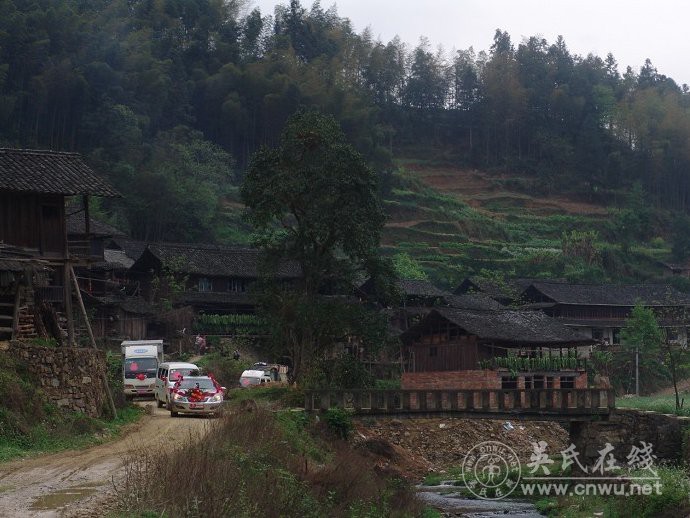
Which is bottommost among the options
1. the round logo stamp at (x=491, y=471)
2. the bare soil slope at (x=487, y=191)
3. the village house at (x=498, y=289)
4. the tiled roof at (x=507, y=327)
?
the round logo stamp at (x=491, y=471)

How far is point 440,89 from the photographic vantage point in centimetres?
14375

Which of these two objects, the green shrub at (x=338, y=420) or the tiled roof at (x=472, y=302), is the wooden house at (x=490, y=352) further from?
the green shrub at (x=338, y=420)

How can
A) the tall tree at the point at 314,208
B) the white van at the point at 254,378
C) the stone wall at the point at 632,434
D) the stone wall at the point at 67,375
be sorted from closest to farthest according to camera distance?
1. the stone wall at the point at 67,375
2. the stone wall at the point at 632,434
3. the tall tree at the point at 314,208
4. the white van at the point at 254,378

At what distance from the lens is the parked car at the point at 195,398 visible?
3247 cm

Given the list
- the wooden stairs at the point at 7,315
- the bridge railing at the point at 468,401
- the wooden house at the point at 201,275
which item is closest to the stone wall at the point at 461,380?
the wooden house at the point at 201,275

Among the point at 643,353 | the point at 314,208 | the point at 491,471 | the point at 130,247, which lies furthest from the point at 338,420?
the point at 130,247

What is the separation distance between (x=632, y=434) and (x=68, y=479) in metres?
25.5

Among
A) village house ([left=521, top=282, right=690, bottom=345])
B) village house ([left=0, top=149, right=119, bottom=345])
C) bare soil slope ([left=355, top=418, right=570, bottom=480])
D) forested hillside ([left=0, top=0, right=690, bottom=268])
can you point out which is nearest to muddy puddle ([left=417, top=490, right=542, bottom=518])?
bare soil slope ([left=355, top=418, right=570, bottom=480])

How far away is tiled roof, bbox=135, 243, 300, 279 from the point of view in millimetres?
68312

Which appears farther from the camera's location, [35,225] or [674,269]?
[674,269]

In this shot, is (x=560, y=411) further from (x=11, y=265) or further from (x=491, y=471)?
(x=11, y=265)

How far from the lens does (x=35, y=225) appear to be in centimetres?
3328

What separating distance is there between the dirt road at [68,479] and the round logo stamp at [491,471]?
13792mm

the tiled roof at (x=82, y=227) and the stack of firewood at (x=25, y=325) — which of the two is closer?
the stack of firewood at (x=25, y=325)
